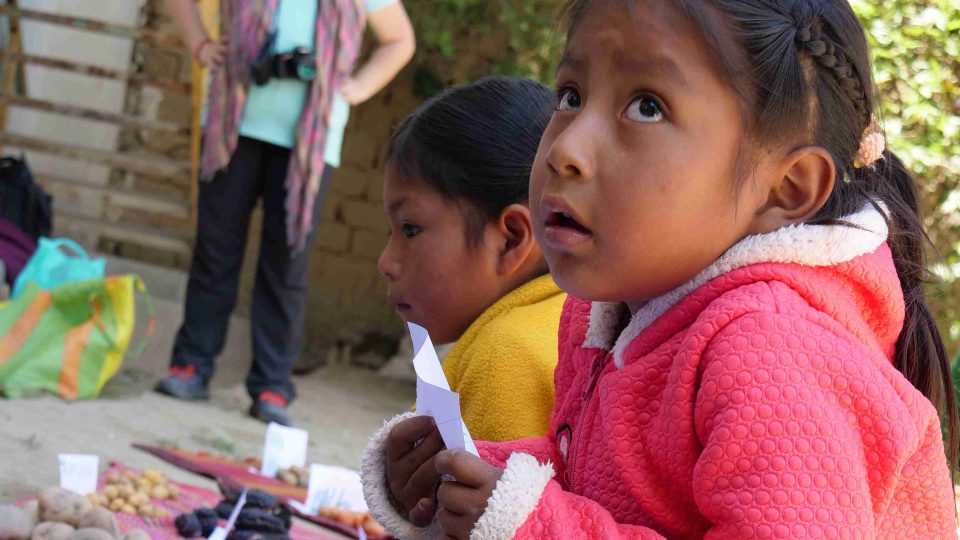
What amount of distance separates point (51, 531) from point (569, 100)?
6.07ft

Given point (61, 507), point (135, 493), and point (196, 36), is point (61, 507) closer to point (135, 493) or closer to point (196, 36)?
point (135, 493)

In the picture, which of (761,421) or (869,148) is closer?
(761,421)

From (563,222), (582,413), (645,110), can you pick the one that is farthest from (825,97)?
(582,413)

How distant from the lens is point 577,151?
1.23 metres

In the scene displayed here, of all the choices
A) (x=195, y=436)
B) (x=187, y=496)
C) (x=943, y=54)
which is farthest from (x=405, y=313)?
(x=943, y=54)

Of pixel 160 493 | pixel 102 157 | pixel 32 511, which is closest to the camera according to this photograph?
pixel 32 511

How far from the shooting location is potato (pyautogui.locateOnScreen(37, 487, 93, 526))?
8.98ft

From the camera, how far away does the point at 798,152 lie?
1.28m

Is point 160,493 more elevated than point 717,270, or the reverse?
point 717,270

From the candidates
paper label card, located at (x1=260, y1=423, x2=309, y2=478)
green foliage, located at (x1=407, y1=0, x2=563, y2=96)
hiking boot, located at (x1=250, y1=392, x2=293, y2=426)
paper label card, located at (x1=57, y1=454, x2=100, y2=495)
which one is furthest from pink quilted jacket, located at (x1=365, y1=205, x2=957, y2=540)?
green foliage, located at (x1=407, y1=0, x2=563, y2=96)

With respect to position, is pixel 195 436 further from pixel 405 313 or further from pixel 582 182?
pixel 582 182

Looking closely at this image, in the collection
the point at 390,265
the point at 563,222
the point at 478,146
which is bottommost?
the point at 390,265

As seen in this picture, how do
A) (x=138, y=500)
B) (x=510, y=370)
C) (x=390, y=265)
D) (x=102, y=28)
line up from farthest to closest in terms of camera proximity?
(x=102, y=28) → (x=138, y=500) → (x=390, y=265) → (x=510, y=370)

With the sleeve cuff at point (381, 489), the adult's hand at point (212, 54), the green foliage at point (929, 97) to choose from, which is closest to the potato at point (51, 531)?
the sleeve cuff at point (381, 489)
